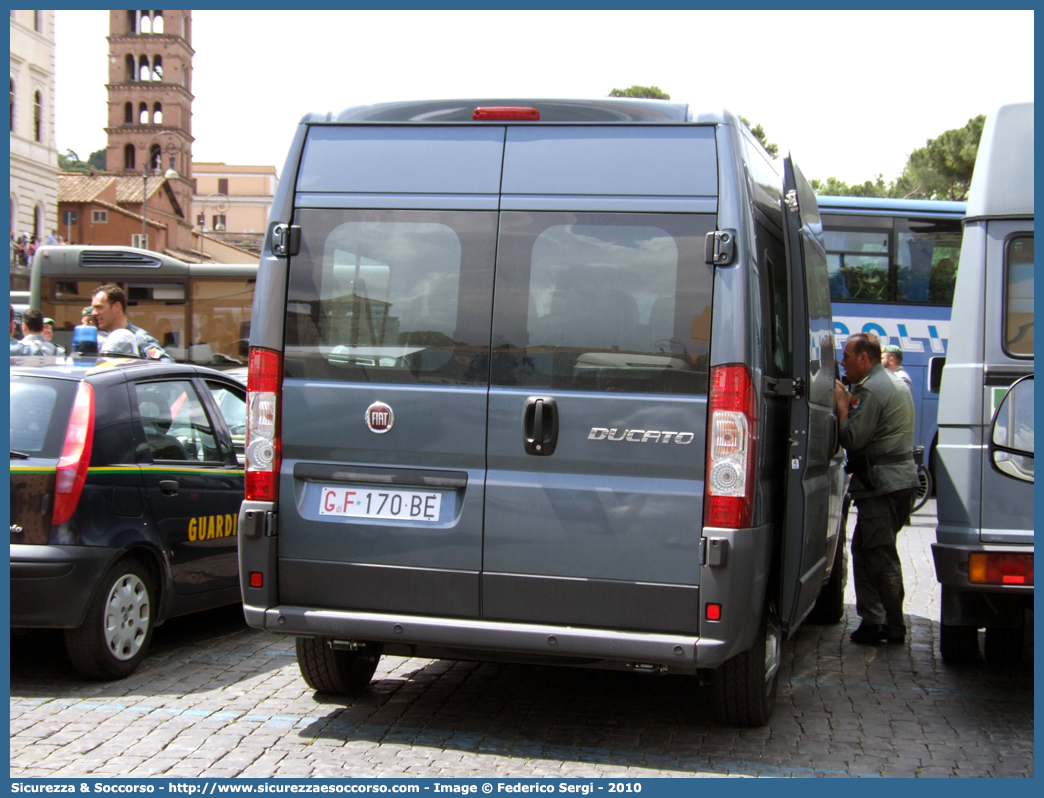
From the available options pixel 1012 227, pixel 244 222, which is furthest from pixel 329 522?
pixel 244 222

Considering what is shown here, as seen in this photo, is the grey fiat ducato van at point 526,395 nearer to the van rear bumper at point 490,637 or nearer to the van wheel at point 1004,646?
the van rear bumper at point 490,637

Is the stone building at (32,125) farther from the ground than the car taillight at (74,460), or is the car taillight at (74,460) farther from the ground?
the stone building at (32,125)

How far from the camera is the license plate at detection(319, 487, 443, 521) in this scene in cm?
496

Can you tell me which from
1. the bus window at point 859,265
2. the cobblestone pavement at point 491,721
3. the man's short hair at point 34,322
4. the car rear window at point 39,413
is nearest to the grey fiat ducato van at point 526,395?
the cobblestone pavement at point 491,721

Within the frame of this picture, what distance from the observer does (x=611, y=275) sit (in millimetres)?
4832

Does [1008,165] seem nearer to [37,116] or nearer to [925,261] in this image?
[925,261]

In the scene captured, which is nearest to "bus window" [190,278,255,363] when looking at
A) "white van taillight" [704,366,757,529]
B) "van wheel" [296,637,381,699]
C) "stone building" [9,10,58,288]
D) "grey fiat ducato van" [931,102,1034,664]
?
"van wheel" [296,637,381,699]

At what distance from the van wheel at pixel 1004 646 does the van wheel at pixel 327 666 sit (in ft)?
11.8

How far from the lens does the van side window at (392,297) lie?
16.3ft

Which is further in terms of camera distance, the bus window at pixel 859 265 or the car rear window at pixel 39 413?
the bus window at pixel 859 265

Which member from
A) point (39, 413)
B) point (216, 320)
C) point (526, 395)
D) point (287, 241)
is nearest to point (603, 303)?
point (526, 395)

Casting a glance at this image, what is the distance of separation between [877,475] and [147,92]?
9207 cm

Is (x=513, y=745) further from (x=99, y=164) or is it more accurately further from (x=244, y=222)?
(x=99, y=164)

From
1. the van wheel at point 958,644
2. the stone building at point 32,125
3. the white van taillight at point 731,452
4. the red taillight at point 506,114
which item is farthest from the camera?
the stone building at point 32,125
